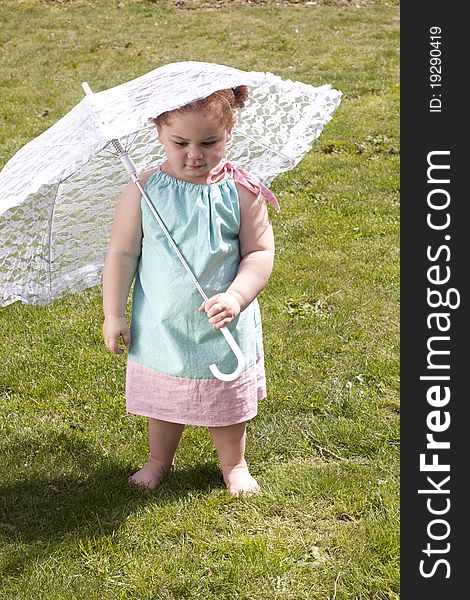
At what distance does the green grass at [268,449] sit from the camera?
2.79 metres

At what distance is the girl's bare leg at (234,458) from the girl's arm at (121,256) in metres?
0.51

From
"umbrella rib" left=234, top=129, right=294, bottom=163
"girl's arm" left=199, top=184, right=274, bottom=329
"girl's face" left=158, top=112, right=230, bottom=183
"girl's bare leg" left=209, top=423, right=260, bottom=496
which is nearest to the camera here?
"girl's face" left=158, top=112, right=230, bottom=183

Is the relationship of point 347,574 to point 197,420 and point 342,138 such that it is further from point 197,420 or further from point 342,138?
point 342,138

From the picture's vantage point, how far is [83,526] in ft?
9.88

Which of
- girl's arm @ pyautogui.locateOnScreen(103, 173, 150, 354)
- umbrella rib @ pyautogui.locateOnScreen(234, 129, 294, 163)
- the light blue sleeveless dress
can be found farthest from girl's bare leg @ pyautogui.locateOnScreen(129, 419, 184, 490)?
umbrella rib @ pyautogui.locateOnScreen(234, 129, 294, 163)

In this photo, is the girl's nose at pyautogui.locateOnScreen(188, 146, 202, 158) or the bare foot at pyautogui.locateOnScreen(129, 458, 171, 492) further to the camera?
the bare foot at pyautogui.locateOnScreen(129, 458, 171, 492)

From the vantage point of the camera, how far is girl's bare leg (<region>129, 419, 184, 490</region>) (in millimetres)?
3219

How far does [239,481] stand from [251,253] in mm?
834

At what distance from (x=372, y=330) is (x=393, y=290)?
1.64 ft

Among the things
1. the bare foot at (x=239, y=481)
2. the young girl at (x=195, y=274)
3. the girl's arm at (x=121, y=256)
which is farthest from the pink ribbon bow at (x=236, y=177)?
the bare foot at (x=239, y=481)

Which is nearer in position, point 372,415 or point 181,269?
point 181,269

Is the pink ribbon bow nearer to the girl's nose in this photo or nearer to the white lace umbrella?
the girl's nose

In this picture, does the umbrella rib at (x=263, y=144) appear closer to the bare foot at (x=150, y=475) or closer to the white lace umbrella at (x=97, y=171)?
the white lace umbrella at (x=97, y=171)

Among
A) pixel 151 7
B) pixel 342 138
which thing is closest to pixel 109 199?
pixel 342 138
